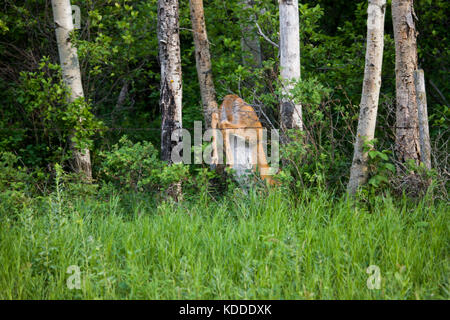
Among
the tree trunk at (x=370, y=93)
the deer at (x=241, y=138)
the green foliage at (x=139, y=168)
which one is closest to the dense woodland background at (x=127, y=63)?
the deer at (x=241, y=138)

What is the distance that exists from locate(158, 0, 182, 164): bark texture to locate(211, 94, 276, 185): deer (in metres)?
0.65

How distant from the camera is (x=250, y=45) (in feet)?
30.9

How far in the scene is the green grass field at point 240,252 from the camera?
3935 mm

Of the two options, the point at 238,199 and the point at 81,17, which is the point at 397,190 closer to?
the point at 238,199

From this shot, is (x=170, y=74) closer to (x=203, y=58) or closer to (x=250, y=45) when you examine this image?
(x=203, y=58)

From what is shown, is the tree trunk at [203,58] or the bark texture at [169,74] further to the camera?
the tree trunk at [203,58]

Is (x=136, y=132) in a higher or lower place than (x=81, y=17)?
lower

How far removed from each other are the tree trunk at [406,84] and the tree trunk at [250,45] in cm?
342

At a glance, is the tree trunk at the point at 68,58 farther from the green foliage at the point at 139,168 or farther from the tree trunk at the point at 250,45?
the tree trunk at the point at 250,45

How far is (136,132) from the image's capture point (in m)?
10.1
